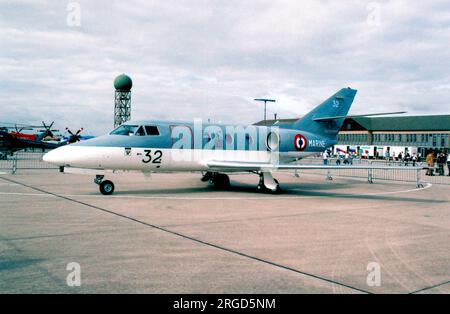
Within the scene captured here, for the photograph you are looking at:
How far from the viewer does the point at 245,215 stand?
33.6ft

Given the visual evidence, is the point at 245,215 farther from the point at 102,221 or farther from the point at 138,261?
the point at 138,261

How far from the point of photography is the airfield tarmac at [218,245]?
5000 mm

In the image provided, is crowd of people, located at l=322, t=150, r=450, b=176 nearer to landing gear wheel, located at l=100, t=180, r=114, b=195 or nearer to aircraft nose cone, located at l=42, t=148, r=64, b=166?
landing gear wheel, located at l=100, t=180, r=114, b=195

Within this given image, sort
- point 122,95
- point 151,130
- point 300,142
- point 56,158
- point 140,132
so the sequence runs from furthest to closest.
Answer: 1. point 122,95
2. point 300,142
3. point 151,130
4. point 140,132
5. point 56,158

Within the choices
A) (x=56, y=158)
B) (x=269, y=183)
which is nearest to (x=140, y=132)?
(x=56, y=158)

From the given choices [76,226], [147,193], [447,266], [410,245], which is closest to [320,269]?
[447,266]

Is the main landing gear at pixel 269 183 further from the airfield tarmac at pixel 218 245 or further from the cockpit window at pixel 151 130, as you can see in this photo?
the cockpit window at pixel 151 130

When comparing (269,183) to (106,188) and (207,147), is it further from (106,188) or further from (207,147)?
(106,188)

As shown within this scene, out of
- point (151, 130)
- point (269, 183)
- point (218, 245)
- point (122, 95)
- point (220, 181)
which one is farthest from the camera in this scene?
point (122, 95)

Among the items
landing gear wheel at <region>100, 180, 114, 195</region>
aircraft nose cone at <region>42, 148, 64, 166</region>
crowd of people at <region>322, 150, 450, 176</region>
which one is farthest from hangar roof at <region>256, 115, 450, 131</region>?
aircraft nose cone at <region>42, 148, 64, 166</region>

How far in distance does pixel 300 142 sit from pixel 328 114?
2.15 meters

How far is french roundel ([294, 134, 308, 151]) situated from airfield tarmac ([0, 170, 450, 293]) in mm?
6434

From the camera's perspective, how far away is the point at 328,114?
763 inches
